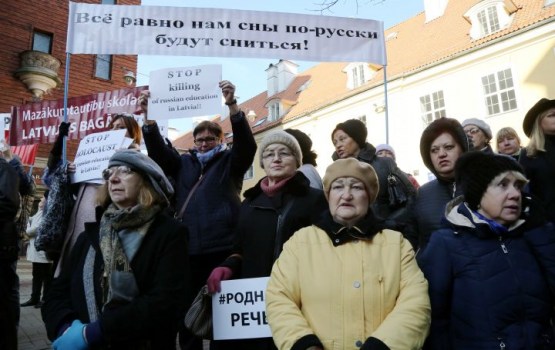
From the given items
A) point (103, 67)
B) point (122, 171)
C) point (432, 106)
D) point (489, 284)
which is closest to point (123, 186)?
point (122, 171)

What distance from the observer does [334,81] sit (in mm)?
24406

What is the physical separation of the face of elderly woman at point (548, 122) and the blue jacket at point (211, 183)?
2225 mm

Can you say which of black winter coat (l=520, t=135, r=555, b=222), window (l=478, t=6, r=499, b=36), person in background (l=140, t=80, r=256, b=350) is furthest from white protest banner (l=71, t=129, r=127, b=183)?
window (l=478, t=6, r=499, b=36)

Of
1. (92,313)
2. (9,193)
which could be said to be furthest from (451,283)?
(9,193)

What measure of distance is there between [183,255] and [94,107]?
4241 mm

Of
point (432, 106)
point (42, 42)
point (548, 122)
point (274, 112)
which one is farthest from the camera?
point (274, 112)

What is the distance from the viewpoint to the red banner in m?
5.56

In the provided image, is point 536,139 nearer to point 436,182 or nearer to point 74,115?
point 436,182

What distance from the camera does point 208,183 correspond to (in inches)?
123

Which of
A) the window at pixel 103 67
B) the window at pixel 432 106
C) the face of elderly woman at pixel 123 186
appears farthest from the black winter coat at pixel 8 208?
the window at pixel 432 106

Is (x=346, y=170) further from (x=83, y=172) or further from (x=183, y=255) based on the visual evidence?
(x=83, y=172)

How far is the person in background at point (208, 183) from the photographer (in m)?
2.96

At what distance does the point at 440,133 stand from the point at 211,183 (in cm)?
175

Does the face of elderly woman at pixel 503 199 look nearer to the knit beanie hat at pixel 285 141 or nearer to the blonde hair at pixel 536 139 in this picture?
the blonde hair at pixel 536 139
